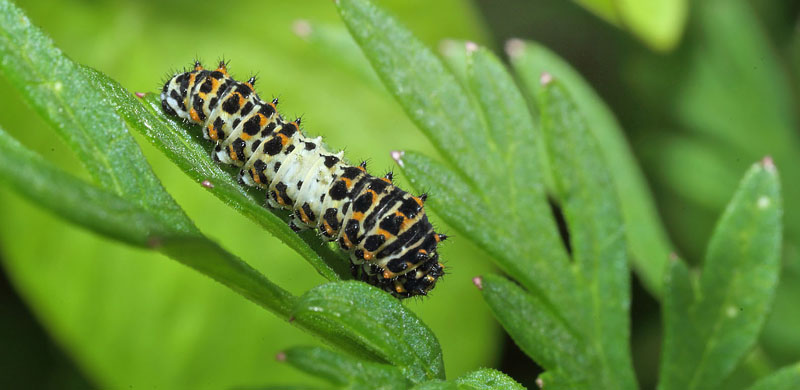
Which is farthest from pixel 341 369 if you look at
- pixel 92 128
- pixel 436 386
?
pixel 92 128

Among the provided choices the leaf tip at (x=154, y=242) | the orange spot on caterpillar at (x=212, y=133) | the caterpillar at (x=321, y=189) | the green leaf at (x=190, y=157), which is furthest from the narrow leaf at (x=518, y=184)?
the leaf tip at (x=154, y=242)

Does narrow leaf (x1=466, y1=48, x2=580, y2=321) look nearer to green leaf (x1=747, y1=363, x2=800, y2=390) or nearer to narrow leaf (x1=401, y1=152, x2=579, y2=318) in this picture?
narrow leaf (x1=401, y1=152, x2=579, y2=318)

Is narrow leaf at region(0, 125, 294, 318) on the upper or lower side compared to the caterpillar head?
lower

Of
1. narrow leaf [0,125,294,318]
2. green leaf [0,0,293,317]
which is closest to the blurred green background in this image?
green leaf [0,0,293,317]

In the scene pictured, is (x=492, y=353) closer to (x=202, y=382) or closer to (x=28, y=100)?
(x=202, y=382)

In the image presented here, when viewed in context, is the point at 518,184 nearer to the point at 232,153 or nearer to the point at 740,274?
the point at 740,274

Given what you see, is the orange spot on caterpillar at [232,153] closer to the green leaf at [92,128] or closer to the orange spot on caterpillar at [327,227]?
the orange spot on caterpillar at [327,227]
